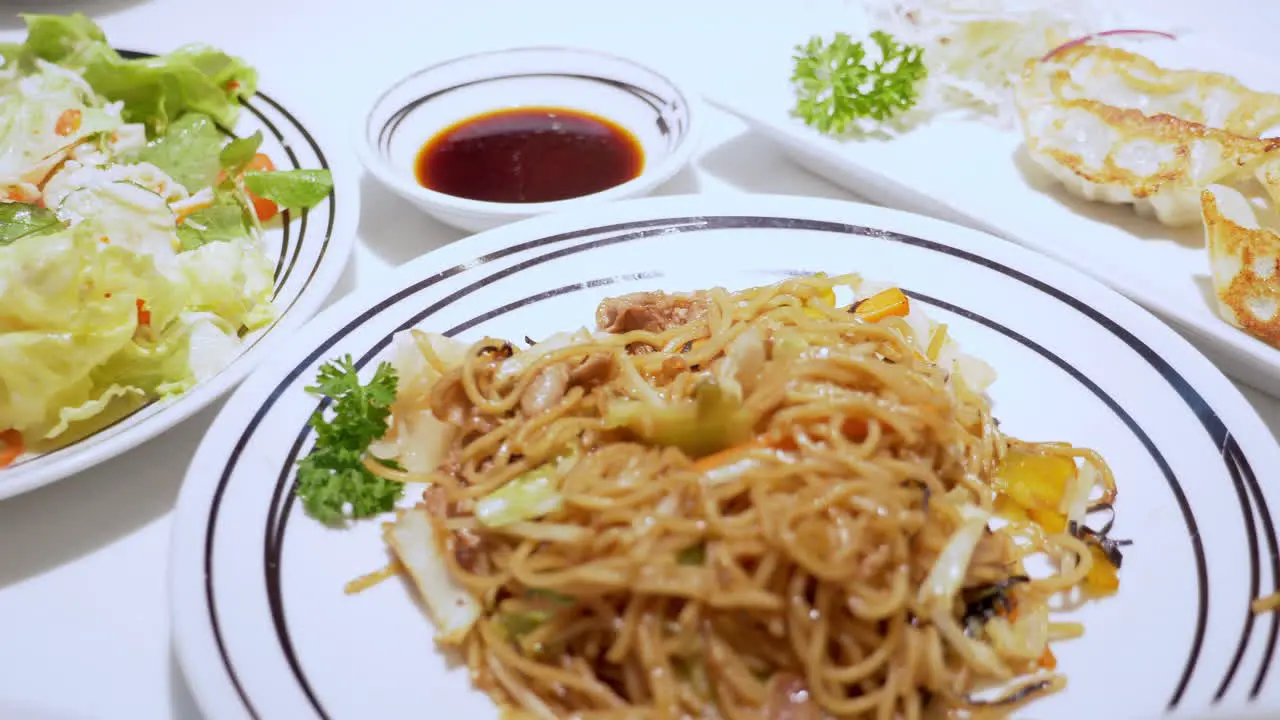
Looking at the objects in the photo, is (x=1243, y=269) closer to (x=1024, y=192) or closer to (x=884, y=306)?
(x=1024, y=192)

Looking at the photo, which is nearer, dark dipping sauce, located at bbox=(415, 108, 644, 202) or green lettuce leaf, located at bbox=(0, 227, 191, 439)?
green lettuce leaf, located at bbox=(0, 227, 191, 439)

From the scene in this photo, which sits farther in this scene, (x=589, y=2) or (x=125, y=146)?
(x=589, y=2)

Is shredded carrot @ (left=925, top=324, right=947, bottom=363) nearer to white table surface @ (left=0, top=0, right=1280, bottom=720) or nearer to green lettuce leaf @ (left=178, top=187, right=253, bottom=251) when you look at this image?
white table surface @ (left=0, top=0, right=1280, bottom=720)

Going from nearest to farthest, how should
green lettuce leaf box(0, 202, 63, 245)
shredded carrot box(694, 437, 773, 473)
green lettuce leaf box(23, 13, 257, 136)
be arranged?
shredded carrot box(694, 437, 773, 473), green lettuce leaf box(0, 202, 63, 245), green lettuce leaf box(23, 13, 257, 136)

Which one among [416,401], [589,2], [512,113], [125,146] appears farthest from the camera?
[589,2]

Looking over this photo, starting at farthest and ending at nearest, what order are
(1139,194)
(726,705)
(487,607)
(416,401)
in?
1. (1139,194)
2. (416,401)
3. (487,607)
4. (726,705)

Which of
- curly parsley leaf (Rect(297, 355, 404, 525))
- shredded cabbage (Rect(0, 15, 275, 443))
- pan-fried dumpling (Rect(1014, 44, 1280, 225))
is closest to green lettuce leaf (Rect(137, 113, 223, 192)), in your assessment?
shredded cabbage (Rect(0, 15, 275, 443))

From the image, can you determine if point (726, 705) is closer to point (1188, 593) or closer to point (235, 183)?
point (1188, 593)

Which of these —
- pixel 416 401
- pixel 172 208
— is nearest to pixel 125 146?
pixel 172 208
